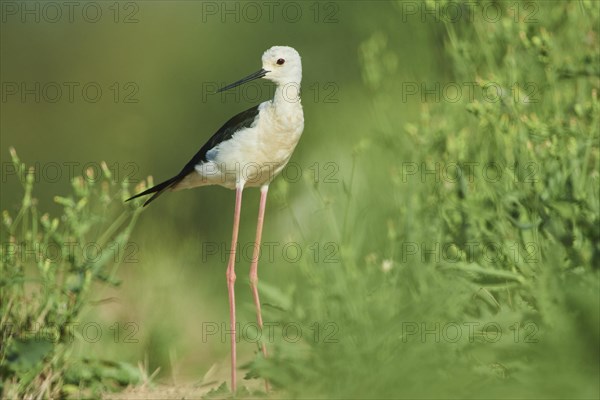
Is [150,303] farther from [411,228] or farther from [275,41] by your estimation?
[275,41]

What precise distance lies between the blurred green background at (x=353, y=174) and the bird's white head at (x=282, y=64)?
1.95ft

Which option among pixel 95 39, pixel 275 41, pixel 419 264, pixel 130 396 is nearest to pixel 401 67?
pixel 275 41

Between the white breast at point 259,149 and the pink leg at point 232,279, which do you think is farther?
the white breast at point 259,149

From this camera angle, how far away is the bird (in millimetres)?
4605

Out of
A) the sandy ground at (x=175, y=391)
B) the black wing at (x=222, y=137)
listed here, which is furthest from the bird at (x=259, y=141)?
the sandy ground at (x=175, y=391)

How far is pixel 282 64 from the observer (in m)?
4.60

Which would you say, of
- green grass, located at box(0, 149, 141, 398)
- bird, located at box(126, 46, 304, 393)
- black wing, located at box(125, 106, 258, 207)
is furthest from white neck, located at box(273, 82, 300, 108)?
green grass, located at box(0, 149, 141, 398)

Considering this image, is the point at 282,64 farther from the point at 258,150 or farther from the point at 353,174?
the point at 353,174

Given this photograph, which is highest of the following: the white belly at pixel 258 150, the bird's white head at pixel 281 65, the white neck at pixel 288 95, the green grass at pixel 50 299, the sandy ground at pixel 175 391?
the bird's white head at pixel 281 65

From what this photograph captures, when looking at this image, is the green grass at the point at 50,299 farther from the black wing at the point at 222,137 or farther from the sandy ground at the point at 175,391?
the black wing at the point at 222,137

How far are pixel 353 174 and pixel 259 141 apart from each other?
3.34 feet

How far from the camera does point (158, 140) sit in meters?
9.10

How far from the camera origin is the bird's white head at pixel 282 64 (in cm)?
458

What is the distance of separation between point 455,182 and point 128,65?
19.6 feet
